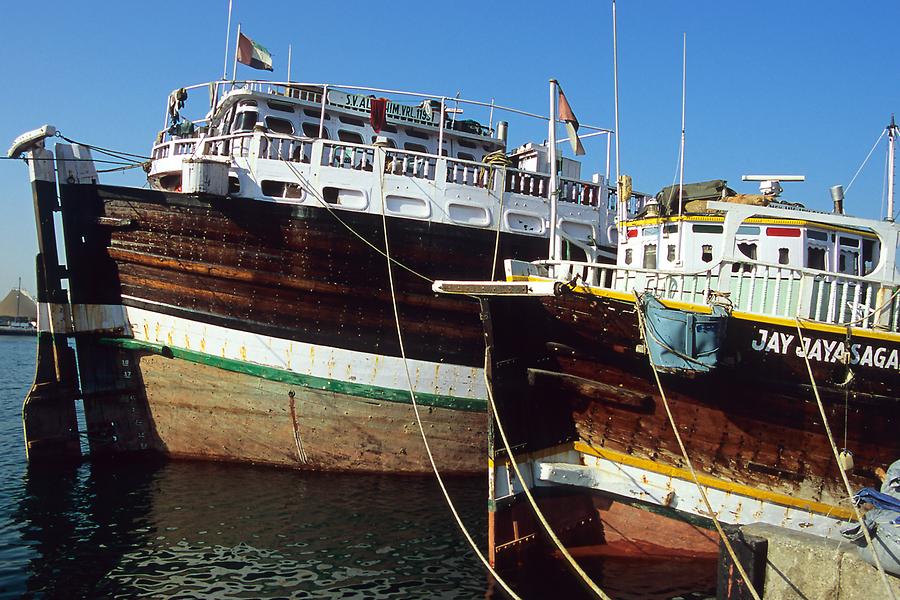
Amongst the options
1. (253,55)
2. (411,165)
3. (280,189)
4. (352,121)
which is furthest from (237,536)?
(253,55)

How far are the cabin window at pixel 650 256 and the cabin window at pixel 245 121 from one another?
9822mm

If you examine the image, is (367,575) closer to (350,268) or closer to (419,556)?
(419,556)

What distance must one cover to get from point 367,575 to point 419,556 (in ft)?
3.18

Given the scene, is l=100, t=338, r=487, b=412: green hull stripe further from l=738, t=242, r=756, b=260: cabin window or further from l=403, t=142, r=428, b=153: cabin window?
l=403, t=142, r=428, b=153: cabin window

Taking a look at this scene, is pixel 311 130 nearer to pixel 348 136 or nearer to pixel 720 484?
pixel 348 136

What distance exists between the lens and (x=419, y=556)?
9414 mm

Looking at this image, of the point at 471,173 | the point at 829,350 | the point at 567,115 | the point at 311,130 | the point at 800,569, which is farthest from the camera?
the point at 311,130

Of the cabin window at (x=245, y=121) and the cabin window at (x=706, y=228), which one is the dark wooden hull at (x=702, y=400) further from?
the cabin window at (x=245, y=121)

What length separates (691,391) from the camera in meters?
9.19

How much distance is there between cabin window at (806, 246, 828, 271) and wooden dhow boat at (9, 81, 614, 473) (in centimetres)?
430

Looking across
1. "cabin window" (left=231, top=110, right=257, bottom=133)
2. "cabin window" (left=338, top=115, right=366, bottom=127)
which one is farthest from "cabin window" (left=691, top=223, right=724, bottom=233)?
"cabin window" (left=231, top=110, right=257, bottom=133)

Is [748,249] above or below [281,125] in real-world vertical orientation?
below

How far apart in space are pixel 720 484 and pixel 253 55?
1461cm

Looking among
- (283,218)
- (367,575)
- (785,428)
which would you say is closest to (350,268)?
(283,218)
